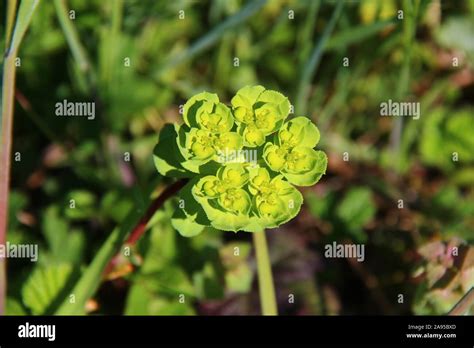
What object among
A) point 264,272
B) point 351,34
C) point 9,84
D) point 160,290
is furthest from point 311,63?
point 9,84

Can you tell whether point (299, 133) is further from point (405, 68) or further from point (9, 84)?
point (405, 68)

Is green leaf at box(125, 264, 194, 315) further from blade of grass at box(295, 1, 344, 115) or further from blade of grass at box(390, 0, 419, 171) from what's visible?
blade of grass at box(390, 0, 419, 171)

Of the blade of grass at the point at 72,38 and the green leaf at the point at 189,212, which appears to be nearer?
the green leaf at the point at 189,212

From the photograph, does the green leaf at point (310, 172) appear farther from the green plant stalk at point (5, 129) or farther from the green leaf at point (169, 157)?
the green plant stalk at point (5, 129)

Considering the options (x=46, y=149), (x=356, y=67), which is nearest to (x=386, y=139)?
(x=356, y=67)

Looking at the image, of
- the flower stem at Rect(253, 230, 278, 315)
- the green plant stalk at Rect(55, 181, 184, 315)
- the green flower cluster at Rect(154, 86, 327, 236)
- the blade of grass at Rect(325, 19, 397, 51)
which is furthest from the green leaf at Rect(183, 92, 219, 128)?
the blade of grass at Rect(325, 19, 397, 51)

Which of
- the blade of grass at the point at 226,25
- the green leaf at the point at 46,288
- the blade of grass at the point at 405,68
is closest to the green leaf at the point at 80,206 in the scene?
the green leaf at the point at 46,288
